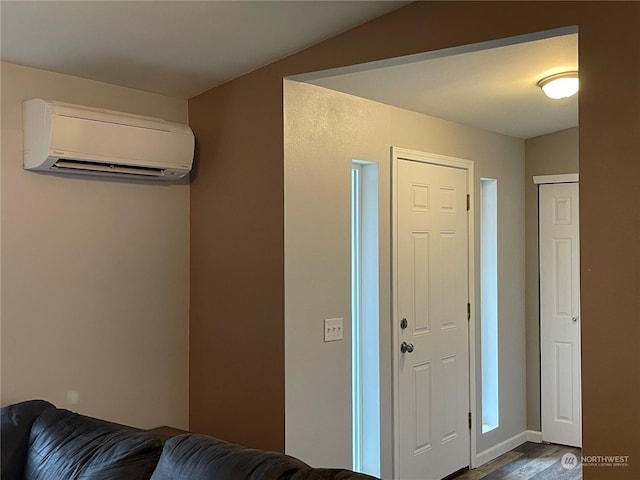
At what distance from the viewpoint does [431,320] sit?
4.11 meters

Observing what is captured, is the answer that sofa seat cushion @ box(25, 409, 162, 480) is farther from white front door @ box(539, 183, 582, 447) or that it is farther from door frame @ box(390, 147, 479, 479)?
white front door @ box(539, 183, 582, 447)

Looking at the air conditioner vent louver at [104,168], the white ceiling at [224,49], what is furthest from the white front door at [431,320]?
the air conditioner vent louver at [104,168]

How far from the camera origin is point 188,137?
3.21 m

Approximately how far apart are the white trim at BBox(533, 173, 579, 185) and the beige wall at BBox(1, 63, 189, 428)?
9.29 ft

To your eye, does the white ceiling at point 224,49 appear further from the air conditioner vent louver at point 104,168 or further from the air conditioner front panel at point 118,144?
the air conditioner vent louver at point 104,168

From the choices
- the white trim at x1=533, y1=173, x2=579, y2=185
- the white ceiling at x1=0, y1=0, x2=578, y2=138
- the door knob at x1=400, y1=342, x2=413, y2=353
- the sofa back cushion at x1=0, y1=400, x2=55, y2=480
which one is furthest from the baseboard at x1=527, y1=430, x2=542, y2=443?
the sofa back cushion at x1=0, y1=400, x2=55, y2=480

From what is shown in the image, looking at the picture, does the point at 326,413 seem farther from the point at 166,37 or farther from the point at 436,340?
the point at 166,37

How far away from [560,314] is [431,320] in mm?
1398

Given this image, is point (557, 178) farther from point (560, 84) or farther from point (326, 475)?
point (326, 475)

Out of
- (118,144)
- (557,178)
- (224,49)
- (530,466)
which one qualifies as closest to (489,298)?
(557,178)

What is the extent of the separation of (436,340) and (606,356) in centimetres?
198

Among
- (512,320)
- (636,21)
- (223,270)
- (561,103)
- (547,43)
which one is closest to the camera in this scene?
(636,21)

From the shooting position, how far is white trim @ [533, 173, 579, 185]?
15.9 feet

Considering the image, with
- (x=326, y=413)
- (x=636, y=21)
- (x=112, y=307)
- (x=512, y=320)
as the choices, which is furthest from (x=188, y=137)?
(x=512, y=320)
